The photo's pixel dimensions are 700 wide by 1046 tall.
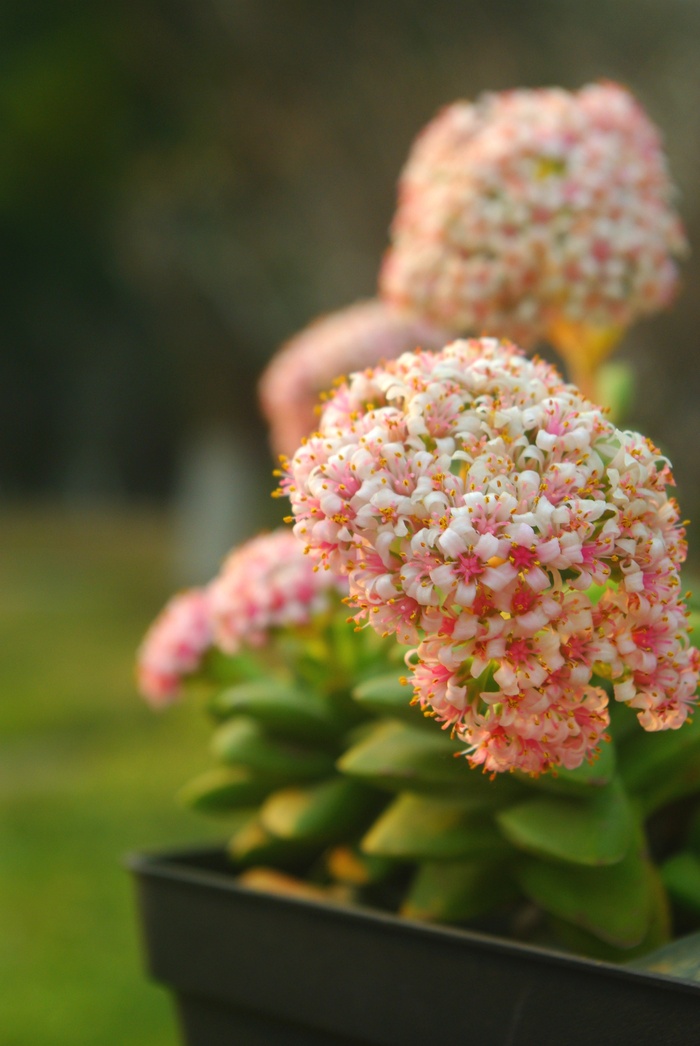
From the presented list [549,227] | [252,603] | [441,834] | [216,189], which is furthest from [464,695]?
[216,189]

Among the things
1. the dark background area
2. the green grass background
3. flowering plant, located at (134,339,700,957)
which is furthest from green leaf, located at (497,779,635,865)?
the dark background area

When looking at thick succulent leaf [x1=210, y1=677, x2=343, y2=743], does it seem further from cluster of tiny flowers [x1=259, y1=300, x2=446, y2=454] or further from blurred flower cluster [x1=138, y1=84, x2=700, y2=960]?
cluster of tiny flowers [x1=259, y1=300, x2=446, y2=454]

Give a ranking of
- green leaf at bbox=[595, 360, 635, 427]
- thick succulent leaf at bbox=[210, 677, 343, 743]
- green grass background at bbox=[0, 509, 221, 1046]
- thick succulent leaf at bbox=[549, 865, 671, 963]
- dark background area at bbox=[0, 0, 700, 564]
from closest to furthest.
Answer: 1. thick succulent leaf at bbox=[549, 865, 671, 963]
2. thick succulent leaf at bbox=[210, 677, 343, 743]
3. green leaf at bbox=[595, 360, 635, 427]
4. green grass background at bbox=[0, 509, 221, 1046]
5. dark background area at bbox=[0, 0, 700, 564]

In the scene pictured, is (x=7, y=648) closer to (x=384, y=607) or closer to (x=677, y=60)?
(x=677, y=60)

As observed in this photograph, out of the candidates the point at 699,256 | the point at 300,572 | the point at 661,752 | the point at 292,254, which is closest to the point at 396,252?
the point at 300,572

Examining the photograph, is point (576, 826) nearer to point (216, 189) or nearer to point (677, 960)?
point (677, 960)

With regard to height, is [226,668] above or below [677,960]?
above

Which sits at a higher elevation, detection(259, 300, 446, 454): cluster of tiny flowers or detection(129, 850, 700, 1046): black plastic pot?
detection(259, 300, 446, 454): cluster of tiny flowers
